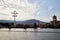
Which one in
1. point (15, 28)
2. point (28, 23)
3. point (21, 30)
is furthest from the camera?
point (21, 30)

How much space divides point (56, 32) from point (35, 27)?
125 cm

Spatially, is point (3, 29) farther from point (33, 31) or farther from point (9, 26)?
point (33, 31)

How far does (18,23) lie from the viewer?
8.47 m

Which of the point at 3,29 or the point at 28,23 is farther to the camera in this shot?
the point at 3,29

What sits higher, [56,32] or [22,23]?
[22,23]

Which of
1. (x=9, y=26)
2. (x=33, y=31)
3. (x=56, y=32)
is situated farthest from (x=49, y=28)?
(x=9, y=26)

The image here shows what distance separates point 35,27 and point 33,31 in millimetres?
453

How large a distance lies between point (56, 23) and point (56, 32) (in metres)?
0.52

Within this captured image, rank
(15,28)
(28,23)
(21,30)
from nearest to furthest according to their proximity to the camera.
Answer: (28,23) → (15,28) → (21,30)

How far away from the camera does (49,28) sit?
8.65 m

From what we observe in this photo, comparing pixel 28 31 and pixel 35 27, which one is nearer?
pixel 35 27

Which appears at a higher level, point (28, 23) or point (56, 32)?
point (28, 23)

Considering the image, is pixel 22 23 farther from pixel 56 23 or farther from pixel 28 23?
pixel 56 23

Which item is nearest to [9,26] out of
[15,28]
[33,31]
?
[15,28]
